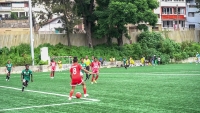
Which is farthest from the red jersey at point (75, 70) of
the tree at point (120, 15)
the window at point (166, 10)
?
the window at point (166, 10)

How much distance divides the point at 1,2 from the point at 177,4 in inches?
1443

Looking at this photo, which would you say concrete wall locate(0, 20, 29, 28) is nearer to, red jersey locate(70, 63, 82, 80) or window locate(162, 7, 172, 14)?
window locate(162, 7, 172, 14)

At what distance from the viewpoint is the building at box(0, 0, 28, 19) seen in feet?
259

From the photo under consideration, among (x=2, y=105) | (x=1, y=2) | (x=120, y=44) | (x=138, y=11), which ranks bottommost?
(x=2, y=105)

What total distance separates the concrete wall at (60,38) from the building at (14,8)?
15792 millimetres

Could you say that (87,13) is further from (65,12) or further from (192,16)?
(192,16)

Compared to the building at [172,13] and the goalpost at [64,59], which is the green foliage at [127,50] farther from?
the building at [172,13]

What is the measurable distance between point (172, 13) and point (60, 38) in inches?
1407

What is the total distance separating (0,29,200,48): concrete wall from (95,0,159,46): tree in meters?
3.49

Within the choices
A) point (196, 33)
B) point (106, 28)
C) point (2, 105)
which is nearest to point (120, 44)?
point (106, 28)

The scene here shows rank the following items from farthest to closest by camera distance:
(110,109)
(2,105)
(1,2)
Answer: (1,2), (2,105), (110,109)

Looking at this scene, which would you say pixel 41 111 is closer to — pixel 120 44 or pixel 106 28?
pixel 106 28

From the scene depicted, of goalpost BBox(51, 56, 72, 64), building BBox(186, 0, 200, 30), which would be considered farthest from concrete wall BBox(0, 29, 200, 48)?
building BBox(186, 0, 200, 30)

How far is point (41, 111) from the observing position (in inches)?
544
